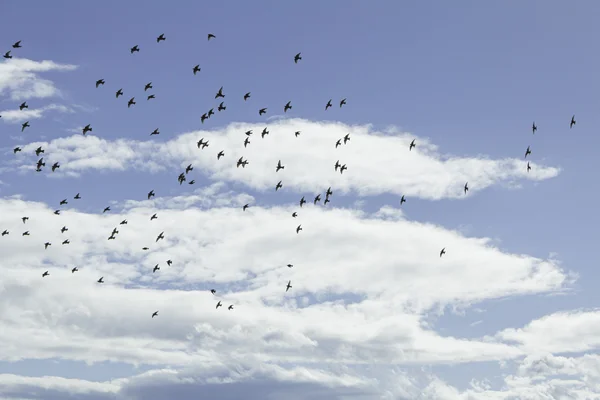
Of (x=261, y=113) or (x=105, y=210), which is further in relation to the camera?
(x=105, y=210)

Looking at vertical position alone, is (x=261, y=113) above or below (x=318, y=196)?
above

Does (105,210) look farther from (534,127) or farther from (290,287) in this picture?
(534,127)

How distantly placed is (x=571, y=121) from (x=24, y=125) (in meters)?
97.4

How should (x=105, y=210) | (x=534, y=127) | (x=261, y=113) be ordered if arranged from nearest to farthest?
(x=534, y=127), (x=261, y=113), (x=105, y=210)

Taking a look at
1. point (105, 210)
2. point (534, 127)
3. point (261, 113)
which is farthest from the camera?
point (105, 210)

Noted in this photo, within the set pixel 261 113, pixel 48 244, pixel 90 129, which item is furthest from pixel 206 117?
pixel 48 244

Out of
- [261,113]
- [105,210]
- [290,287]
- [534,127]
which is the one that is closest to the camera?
[534,127]

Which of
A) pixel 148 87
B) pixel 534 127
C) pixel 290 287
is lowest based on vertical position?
pixel 290 287

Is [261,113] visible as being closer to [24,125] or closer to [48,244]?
[24,125]

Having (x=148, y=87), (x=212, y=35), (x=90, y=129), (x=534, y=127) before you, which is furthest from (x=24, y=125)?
(x=534, y=127)

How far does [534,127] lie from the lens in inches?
5699

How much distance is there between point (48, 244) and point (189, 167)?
38.0 m

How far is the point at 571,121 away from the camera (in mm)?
147875

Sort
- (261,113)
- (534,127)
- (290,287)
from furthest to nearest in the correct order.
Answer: (290,287) < (261,113) < (534,127)
